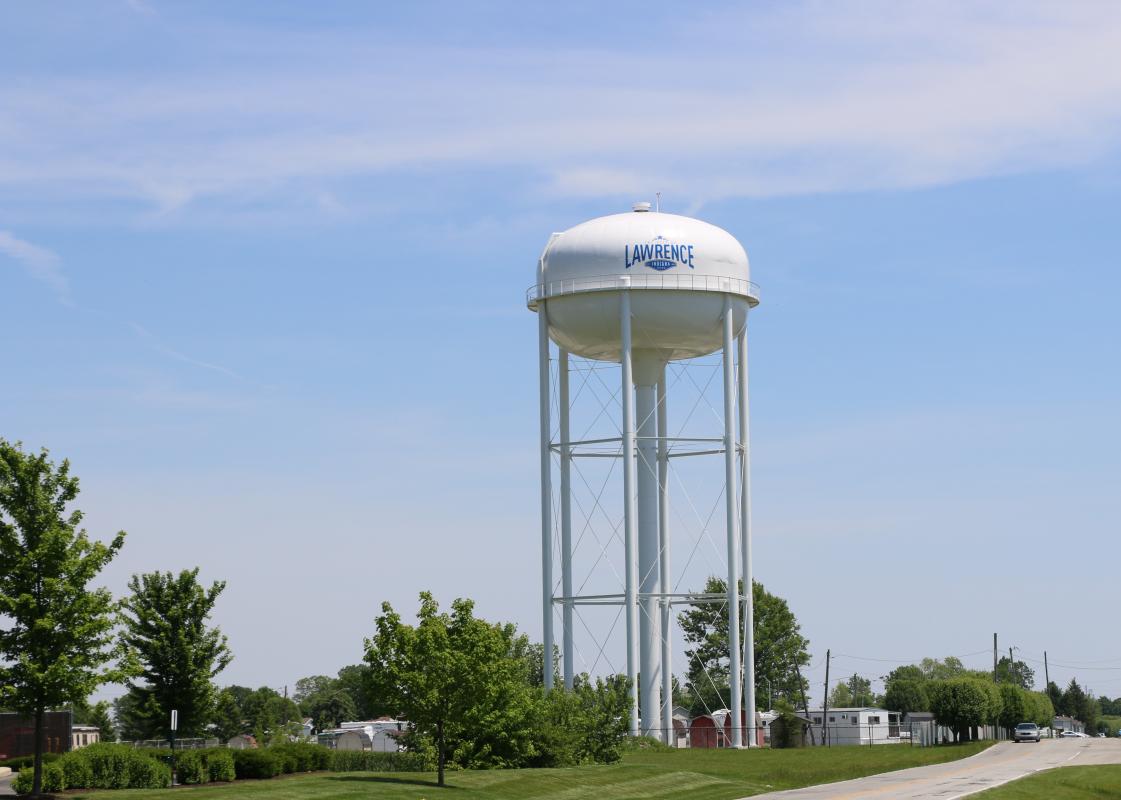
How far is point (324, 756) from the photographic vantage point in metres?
43.2

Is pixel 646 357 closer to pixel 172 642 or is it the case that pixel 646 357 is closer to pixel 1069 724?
pixel 172 642

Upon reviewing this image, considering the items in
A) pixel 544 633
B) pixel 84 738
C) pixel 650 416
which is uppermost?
pixel 650 416

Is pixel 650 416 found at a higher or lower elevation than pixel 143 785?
higher

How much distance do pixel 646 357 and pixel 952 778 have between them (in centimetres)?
1903

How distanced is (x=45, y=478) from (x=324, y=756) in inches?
590

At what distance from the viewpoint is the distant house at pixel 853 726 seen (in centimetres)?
8325

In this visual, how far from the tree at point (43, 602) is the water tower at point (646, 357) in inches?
940

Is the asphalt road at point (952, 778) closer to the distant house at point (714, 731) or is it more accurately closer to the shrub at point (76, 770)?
the distant house at point (714, 731)

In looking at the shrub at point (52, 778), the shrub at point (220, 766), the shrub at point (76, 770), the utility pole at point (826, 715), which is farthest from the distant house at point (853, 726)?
the shrub at point (52, 778)

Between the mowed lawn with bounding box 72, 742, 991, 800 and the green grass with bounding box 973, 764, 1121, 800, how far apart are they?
5573 mm

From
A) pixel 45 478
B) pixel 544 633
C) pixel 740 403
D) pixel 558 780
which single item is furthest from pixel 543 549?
pixel 45 478

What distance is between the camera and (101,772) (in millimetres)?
33594

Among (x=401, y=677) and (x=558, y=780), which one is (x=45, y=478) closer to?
(x=401, y=677)

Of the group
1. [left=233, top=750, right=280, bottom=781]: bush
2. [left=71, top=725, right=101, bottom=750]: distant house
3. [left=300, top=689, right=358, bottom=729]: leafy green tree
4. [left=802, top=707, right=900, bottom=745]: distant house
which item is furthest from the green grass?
[left=300, top=689, right=358, bottom=729]: leafy green tree
